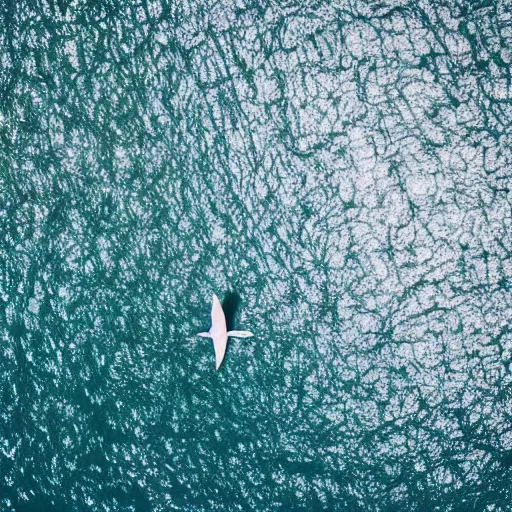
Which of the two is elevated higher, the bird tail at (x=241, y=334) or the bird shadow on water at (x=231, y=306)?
the bird shadow on water at (x=231, y=306)

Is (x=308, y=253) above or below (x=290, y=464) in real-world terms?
above

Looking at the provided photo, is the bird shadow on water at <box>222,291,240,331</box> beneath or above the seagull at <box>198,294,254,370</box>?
above

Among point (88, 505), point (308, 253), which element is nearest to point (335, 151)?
point (308, 253)

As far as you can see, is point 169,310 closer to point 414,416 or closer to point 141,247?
point 141,247

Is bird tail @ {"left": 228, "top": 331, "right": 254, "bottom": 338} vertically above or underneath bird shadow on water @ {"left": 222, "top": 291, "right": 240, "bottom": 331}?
underneath

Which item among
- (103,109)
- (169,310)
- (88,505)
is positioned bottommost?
(88,505)
